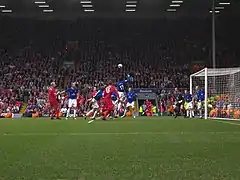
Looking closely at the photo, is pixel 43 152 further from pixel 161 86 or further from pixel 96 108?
pixel 161 86

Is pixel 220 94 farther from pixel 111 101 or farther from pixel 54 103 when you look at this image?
pixel 54 103

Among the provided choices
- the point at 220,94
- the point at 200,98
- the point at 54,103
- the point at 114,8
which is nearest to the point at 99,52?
the point at 114,8

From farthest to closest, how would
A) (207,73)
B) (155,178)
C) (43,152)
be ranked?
1. (207,73)
2. (43,152)
3. (155,178)

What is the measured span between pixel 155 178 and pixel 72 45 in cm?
3893

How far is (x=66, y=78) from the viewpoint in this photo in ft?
127

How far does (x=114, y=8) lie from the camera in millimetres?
40125

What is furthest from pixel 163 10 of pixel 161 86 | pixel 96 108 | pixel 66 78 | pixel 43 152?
pixel 43 152

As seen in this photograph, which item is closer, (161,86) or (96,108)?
(96,108)

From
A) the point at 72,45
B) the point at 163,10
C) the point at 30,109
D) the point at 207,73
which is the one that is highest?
the point at 163,10

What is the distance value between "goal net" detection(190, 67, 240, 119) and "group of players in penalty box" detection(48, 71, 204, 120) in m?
0.31

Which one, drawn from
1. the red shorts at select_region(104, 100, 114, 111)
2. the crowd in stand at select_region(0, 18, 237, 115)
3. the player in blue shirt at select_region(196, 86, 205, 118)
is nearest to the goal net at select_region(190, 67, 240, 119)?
the player in blue shirt at select_region(196, 86, 205, 118)

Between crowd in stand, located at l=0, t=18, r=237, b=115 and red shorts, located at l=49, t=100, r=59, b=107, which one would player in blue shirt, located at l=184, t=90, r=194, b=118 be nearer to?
red shorts, located at l=49, t=100, r=59, b=107

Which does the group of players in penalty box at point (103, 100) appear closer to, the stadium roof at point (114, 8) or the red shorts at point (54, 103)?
the red shorts at point (54, 103)

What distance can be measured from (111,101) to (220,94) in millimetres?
6934
